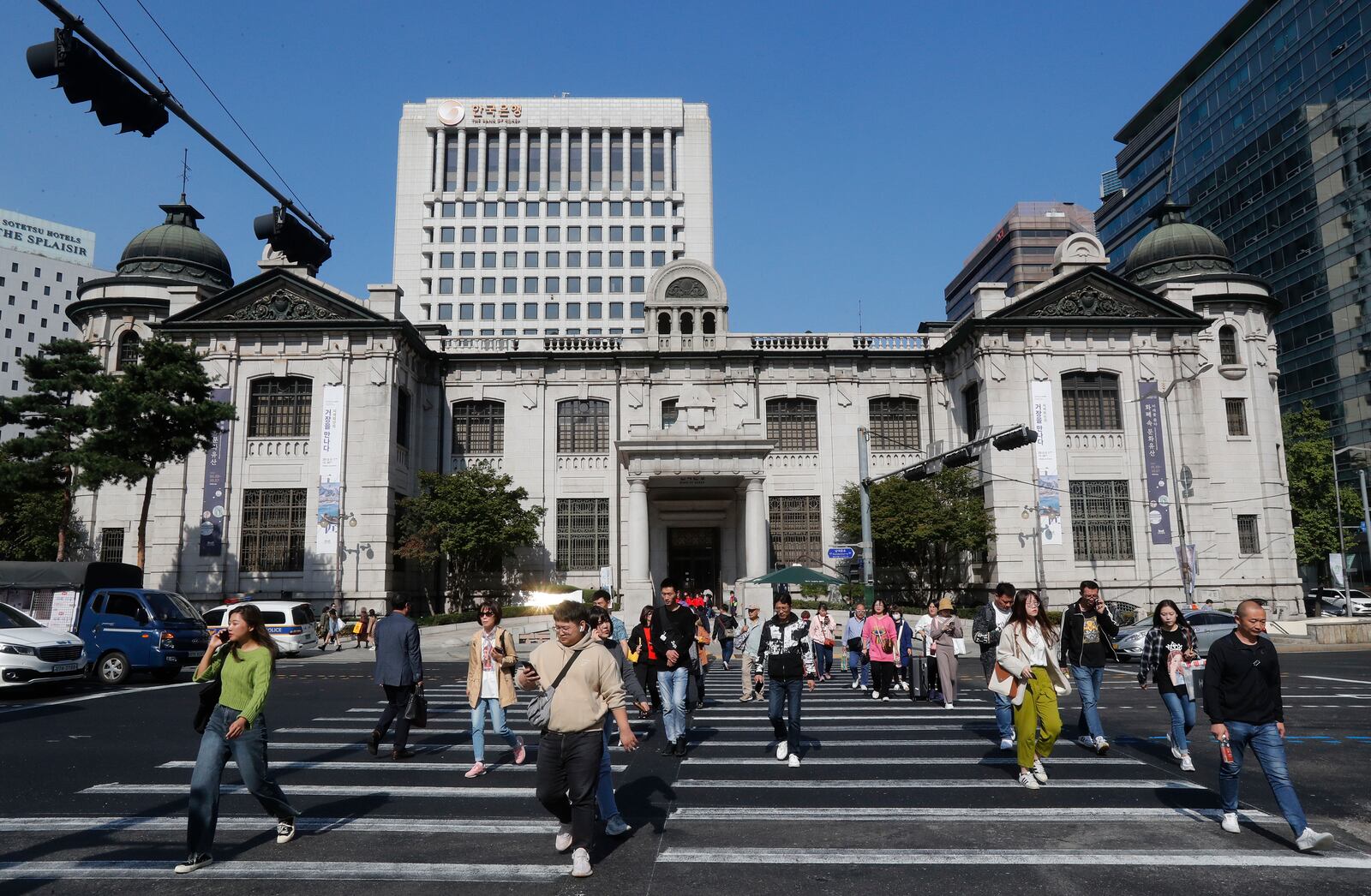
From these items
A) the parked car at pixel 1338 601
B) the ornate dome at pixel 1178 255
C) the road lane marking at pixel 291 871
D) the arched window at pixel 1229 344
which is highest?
the ornate dome at pixel 1178 255

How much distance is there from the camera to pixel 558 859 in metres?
6.38

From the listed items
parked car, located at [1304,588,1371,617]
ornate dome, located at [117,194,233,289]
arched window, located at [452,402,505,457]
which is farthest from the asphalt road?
parked car, located at [1304,588,1371,617]

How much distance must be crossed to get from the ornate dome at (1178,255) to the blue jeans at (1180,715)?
3654 centimetres

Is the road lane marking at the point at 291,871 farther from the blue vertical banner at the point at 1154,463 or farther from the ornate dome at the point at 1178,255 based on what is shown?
the ornate dome at the point at 1178,255

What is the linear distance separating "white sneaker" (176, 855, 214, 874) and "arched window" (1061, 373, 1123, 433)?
36535 mm

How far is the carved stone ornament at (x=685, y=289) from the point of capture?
41375mm

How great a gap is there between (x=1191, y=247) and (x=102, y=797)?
45.9 meters

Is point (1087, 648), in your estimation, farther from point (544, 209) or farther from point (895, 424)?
point (544, 209)

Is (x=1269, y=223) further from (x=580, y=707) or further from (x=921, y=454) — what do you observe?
(x=580, y=707)

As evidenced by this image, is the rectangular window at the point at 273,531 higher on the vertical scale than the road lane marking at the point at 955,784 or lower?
higher

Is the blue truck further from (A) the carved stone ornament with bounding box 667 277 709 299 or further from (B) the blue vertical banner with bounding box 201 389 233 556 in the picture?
(A) the carved stone ornament with bounding box 667 277 709 299

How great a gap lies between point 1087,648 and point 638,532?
22.8 m

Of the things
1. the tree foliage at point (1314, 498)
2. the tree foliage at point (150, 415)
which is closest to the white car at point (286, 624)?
the tree foliage at point (150, 415)

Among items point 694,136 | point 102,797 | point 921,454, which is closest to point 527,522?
point 921,454
